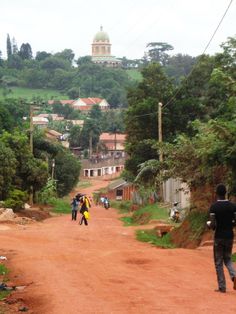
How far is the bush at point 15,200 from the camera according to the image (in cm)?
3834

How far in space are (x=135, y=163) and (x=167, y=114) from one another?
471cm

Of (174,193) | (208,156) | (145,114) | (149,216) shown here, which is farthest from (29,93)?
(208,156)

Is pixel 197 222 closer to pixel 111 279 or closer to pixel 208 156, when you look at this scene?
pixel 208 156

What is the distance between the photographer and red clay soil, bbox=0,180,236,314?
1015 centimetres

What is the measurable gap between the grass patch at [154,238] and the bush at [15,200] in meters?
12.1

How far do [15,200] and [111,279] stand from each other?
2686 centimetres

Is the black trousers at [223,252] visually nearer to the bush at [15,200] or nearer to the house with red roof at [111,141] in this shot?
the bush at [15,200]

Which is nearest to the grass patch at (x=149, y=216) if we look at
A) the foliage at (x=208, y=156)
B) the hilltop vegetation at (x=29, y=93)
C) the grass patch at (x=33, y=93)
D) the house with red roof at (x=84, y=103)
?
the foliage at (x=208, y=156)

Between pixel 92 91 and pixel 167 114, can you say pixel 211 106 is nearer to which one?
pixel 167 114

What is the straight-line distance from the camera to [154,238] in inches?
1017

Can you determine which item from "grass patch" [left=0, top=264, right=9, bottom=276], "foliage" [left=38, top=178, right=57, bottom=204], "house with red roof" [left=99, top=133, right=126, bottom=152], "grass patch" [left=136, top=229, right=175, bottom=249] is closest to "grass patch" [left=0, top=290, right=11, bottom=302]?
"grass patch" [left=0, top=264, right=9, bottom=276]

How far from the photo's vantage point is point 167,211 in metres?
36.2

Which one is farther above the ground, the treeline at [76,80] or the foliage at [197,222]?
the treeline at [76,80]

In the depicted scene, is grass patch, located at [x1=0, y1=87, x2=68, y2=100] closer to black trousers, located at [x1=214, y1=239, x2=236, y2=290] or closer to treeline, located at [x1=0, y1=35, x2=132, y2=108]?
treeline, located at [x1=0, y1=35, x2=132, y2=108]
